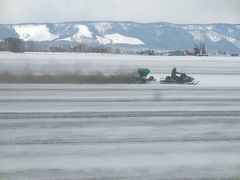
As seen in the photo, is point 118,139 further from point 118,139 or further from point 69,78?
point 69,78

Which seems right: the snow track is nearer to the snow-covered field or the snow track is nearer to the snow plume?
the snow-covered field

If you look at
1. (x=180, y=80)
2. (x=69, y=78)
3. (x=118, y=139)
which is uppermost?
(x=69, y=78)

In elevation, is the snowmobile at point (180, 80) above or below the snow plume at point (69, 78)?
below

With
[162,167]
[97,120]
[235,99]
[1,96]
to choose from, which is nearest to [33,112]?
[97,120]

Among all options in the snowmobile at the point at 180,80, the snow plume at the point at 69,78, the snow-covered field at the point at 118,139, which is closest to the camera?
the snow-covered field at the point at 118,139

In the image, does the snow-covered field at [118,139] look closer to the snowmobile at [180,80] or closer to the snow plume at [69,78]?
the snow plume at [69,78]

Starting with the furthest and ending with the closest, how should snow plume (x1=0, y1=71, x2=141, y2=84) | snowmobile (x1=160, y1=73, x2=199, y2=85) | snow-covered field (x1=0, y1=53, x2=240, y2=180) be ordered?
snowmobile (x1=160, y1=73, x2=199, y2=85), snow plume (x1=0, y1=71, x2=141, y2=84), snow-covered field (x1=0, y1=53, x2=240, y2=180)

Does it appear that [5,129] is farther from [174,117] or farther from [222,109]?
[222,109]

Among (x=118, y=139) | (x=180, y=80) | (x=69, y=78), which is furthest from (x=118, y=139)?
(x=180, y=80)

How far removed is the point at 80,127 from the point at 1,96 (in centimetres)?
928

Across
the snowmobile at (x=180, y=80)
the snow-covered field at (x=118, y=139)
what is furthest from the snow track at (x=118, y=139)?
the snowmobile at (x=180, y=80)

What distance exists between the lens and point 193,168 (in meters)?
8.06

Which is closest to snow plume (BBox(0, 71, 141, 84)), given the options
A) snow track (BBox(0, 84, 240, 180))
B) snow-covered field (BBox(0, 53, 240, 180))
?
snow track (BBox(0, 84, 240, 180))

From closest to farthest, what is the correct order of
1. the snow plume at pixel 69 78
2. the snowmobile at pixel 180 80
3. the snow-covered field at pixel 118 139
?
the snow-covered field at pixel 118 139
the snow plume at pixel 69 78
the snowmobile at pixel 180 80
